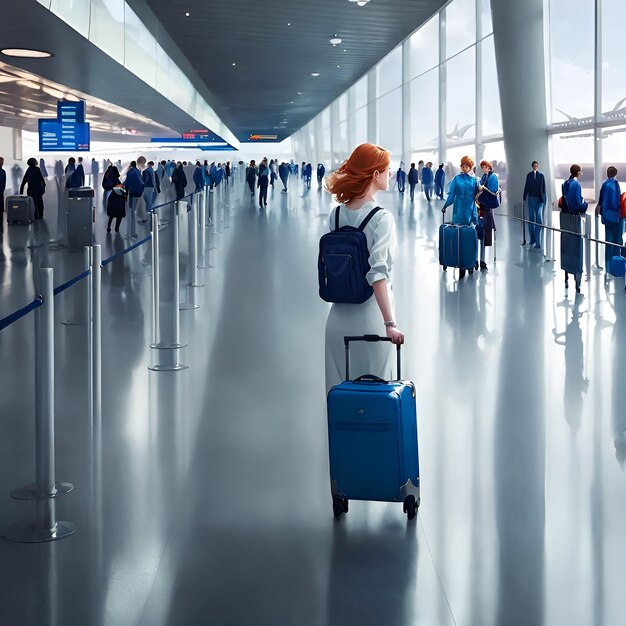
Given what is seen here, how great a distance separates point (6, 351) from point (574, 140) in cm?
1690

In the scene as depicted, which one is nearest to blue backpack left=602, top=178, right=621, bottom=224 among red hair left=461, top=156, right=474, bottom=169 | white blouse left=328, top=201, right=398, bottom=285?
red hair left=461, top=156, right=474, bottom=169

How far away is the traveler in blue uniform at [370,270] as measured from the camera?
12.8 feet

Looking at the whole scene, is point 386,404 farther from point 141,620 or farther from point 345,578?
point 141,620

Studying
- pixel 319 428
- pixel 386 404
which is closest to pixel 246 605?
pixel 386 404

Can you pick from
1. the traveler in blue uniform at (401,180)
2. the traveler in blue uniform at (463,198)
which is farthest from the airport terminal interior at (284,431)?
the traveler in blue uniform at (401,180)

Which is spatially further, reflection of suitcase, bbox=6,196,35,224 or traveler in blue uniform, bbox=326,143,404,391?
reflection of suitcase, bbox=6,196,35,224

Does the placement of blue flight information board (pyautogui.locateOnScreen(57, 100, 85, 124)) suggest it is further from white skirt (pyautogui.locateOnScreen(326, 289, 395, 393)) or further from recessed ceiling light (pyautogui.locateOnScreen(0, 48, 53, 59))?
white skirt (pyautogui.locateOnScreen(326, 289, 395, 393))

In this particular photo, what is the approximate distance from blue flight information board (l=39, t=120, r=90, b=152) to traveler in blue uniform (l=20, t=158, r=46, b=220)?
337cm

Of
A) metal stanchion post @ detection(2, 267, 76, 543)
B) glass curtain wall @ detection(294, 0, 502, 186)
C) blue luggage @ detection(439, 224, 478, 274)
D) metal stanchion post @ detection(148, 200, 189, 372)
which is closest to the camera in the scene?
metal stanchion post @ detection(2, 267, 76, 543)

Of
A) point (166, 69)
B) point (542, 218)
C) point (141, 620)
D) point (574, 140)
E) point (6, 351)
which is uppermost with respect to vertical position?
point (166, 69)

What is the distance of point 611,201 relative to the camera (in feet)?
42.7

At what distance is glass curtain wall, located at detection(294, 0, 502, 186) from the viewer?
2789cm

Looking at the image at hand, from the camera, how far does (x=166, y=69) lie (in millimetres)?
29094

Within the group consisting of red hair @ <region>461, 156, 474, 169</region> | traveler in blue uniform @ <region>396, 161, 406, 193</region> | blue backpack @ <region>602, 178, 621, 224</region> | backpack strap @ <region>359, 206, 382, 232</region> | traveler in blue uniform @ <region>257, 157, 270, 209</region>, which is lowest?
backpack strap @ <region>359, 206, 382, 232</region>
